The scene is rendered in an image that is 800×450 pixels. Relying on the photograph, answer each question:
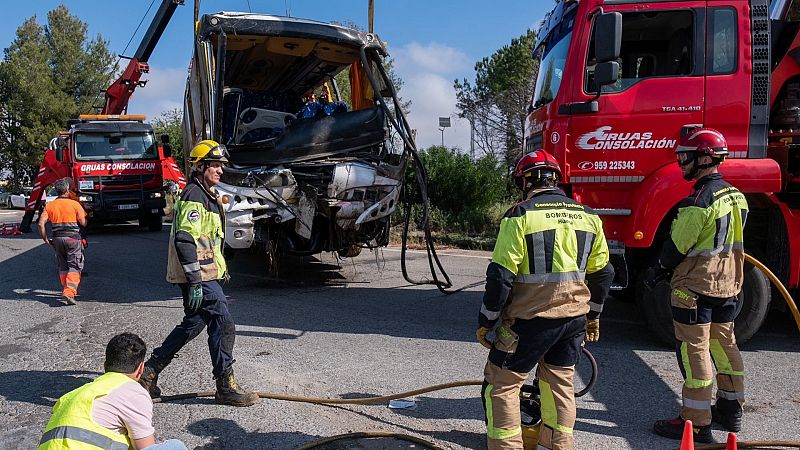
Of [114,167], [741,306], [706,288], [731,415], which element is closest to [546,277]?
[706,288]

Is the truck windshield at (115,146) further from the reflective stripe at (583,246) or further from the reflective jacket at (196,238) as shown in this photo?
the reflective stripe at (583,246)

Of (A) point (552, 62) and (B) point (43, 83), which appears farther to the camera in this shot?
(B) point (43, 83)

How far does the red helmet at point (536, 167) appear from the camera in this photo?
3.07m

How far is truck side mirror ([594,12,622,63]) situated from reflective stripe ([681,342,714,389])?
226 cm

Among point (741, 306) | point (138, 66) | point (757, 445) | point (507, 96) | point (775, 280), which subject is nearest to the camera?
point (757, 445)

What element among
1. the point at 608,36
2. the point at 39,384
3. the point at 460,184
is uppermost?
the point at 608,36

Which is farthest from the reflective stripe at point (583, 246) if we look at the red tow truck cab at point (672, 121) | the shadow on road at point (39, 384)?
the shadow on road at point (39, 384)

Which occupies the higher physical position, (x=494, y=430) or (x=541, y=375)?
(x=541, y=375)

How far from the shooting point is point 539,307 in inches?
114

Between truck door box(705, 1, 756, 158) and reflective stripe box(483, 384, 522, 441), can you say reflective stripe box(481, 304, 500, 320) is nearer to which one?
reflective stripe box(483, 384, 522, 441)

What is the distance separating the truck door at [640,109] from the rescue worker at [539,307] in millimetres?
2210

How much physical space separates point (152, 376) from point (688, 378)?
3307 mm

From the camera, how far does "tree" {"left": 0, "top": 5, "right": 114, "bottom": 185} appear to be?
123ft

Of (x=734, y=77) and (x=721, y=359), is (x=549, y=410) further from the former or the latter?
(x=734, y=77)
